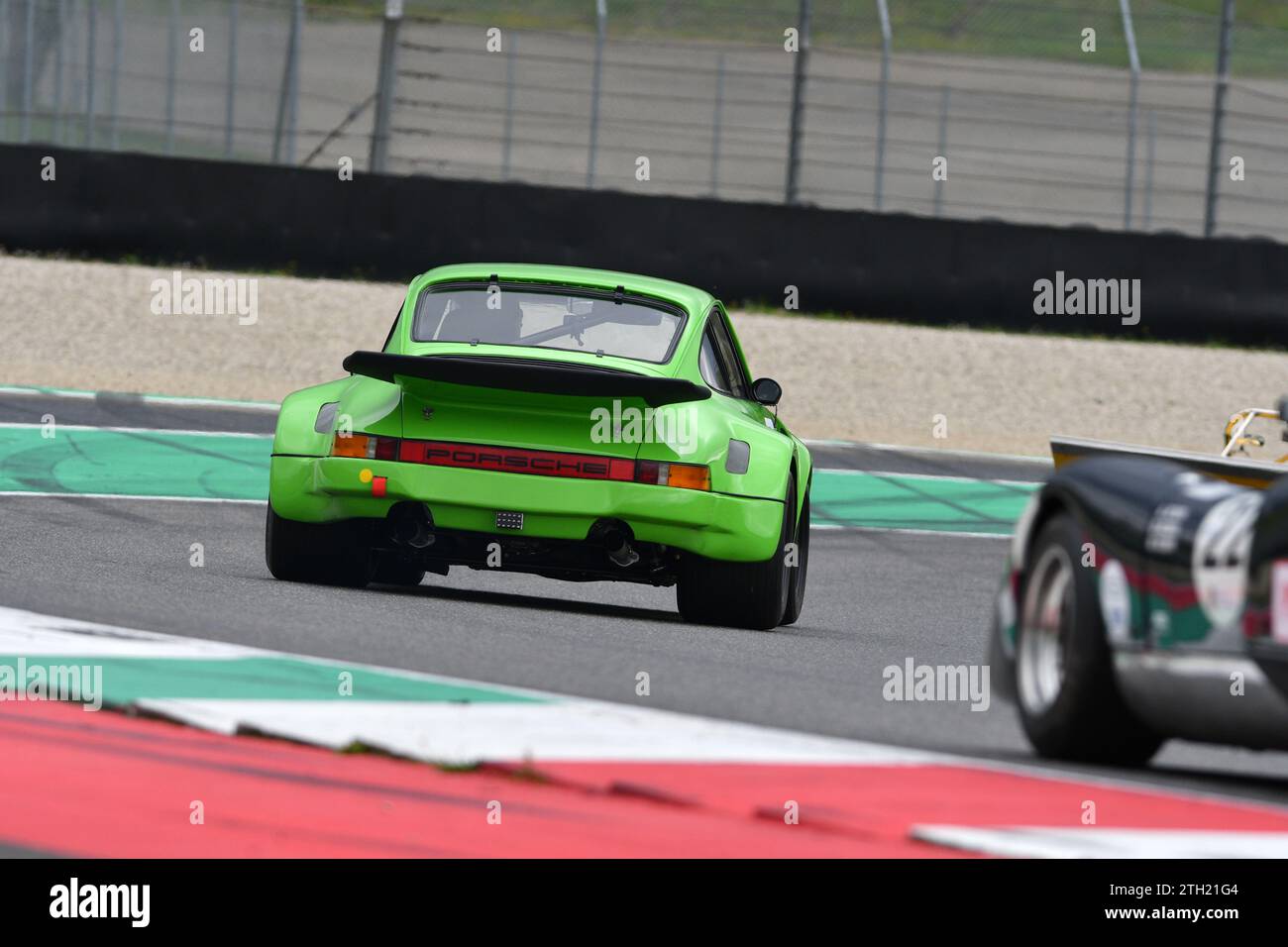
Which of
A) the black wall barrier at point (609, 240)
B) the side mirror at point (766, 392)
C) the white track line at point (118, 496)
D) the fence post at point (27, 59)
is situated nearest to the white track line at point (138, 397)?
the black wall barrier at point (609, 240)

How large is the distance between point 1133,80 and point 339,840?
21338 millimetres

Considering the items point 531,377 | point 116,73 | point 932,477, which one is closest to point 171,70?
point 116,73

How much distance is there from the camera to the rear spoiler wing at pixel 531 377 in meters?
9.29

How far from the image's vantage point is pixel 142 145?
23.8 m

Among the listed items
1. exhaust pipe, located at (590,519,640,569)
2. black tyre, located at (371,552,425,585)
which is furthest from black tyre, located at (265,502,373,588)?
exhaust pipe, located at (590,519,640,569)

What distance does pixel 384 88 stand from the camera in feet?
76.4

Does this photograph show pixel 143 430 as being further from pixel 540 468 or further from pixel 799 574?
pixel 540 468

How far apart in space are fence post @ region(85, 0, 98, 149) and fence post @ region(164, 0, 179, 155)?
0.72 meters

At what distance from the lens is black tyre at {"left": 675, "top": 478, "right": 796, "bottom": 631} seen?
9.77 m

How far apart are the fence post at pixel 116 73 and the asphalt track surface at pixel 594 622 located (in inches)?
444

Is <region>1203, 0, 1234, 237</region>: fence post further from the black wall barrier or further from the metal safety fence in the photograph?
the black wall barrier

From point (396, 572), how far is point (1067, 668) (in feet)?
17.6
